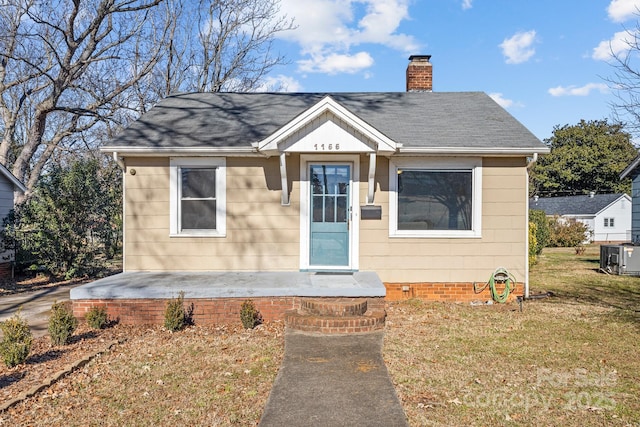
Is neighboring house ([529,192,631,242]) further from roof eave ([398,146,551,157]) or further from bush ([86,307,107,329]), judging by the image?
bush ([86,307,107,329])

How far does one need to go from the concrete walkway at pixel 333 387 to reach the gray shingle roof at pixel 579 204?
37.3m

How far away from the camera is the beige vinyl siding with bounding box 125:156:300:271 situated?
332 inches

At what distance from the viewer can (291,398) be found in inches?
158

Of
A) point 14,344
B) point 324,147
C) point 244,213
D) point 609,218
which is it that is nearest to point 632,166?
point 324,147

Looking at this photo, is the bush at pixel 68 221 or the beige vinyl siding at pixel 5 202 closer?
the bush at pixel 68 221

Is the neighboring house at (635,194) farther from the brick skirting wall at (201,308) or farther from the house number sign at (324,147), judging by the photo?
the brick skirting wall at (201,308)

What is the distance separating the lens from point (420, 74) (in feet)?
38.4

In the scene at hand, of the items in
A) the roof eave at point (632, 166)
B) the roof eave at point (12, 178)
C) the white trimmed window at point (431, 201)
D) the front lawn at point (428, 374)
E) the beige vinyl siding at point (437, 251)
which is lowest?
the front lawn at point (428, 374)

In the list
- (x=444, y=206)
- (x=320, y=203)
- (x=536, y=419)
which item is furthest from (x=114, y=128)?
(x=536, y=419)

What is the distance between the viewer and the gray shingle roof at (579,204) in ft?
121

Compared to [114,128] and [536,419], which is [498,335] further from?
[114,128]

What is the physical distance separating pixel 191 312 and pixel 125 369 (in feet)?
6.38

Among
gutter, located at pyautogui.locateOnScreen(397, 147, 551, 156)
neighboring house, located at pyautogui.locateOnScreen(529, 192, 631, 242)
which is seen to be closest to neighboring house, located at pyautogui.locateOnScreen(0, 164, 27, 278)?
gutter, located at pyautogui.locateOnScreen(397, 147, 551, 156)

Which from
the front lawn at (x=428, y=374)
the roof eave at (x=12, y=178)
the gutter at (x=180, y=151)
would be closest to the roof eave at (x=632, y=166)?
the front lawn at (x=428, y=374)
